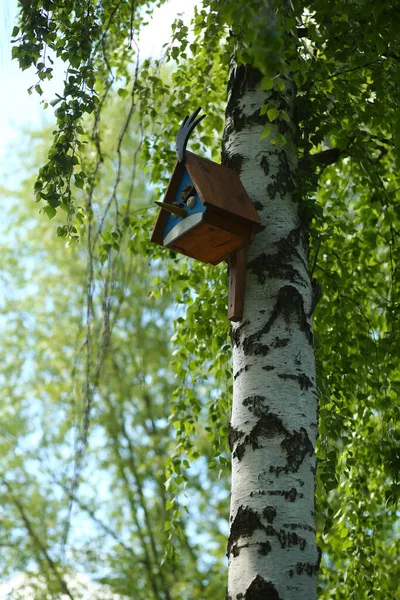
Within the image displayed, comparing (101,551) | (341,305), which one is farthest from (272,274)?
(101,551)

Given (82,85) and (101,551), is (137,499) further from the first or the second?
(82,85)

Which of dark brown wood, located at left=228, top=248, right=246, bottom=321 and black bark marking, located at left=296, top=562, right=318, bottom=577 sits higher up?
dark brown wood, located at left=228, top=248, right=246, bottom=321

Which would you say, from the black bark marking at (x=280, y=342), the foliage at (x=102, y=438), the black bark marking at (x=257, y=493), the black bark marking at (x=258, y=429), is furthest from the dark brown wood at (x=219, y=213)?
the foliage at (x=102, y=438)

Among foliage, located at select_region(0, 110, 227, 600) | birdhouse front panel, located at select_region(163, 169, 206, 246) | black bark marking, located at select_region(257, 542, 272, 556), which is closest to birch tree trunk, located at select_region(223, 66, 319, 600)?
black bark marking, located at select_region(257, 542, 272, 556)

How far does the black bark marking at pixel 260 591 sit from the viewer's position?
1669 mm

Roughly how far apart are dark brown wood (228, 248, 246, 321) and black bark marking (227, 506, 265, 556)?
0.52 metres

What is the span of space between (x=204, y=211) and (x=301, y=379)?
57 cm

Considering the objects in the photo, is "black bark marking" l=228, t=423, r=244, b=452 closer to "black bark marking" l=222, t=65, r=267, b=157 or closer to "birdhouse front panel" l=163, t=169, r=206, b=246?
"birdhouse front panel" l=163, t=169, r=206, b=246

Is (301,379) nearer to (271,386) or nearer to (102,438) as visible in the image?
(271,386)

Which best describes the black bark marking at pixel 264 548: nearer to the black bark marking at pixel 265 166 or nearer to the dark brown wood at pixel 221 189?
the dark brown wood at pixel 221 189

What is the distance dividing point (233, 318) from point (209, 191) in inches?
14.7

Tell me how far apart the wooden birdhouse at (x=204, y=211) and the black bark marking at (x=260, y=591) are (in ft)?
2.96

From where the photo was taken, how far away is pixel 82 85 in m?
2.26

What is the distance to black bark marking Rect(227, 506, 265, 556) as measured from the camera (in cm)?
176
